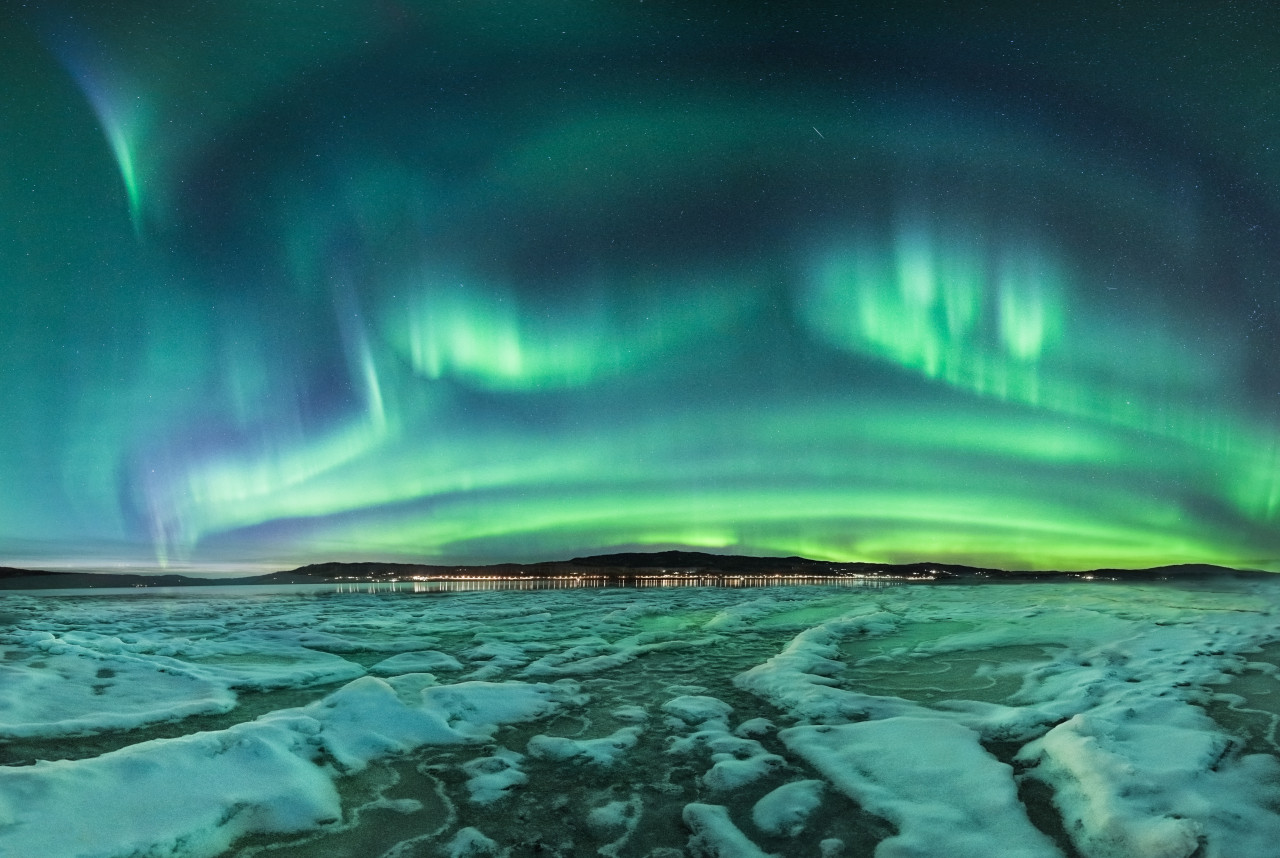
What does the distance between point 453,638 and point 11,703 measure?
7115mm

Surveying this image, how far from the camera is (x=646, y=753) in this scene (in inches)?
207

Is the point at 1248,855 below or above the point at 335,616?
above

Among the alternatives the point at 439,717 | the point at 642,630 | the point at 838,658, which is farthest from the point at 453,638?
the point at 838,658

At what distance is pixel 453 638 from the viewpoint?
41.5 ft

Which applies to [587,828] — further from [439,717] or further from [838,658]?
[838,658]

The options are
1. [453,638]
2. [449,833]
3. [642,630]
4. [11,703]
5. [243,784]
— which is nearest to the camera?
[449,833]

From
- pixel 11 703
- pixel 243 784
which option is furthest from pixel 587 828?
pixel 11 703

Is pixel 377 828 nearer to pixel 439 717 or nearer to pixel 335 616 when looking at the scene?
pixel 439 717

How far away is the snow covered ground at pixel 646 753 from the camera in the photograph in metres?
3.69

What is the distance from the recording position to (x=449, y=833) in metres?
3.81

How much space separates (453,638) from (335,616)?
776cm

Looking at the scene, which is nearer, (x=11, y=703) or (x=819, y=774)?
(x=819, y=774)

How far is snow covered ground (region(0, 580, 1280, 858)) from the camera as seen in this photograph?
12.1 feet

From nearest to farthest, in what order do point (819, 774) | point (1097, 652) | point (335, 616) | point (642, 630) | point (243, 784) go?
point (243, 784) → point (819, 774) → point (1097, 652) → point (642, 630) → point (335, 616)
